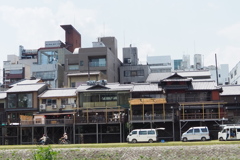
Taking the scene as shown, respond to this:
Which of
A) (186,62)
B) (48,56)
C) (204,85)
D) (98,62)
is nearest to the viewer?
(204,85)

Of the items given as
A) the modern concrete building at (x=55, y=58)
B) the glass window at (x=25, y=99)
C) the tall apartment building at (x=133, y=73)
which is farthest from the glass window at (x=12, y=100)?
the tall apartment building at (x=133, y=73)

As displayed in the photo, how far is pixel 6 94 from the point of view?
68875 mm

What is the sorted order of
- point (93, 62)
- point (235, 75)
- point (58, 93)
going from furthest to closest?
point (235, 75) < point (93, 62) < point (58, 93)

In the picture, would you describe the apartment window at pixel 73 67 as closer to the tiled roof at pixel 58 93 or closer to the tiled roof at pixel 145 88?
the tiled roof at pixel 58 93

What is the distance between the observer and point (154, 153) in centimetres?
4319

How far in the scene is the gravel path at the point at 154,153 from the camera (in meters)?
41.7

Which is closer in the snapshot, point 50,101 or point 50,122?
point 50,122

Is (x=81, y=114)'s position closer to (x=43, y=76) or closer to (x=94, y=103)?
(x=94, y=103)

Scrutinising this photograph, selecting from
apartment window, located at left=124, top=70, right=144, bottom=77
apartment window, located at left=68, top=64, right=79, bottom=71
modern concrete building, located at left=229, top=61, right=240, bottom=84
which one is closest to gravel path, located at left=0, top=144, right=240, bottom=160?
apartment window, located at left=68, top=64, right=79, bottom=71

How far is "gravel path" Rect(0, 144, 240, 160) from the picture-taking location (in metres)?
41.7

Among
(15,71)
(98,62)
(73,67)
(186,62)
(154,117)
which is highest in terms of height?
(186,62)

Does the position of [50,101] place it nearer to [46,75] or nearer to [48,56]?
[46,75]

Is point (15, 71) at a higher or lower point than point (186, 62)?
lower

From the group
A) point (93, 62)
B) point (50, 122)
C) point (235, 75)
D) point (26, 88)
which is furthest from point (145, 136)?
point (235, 75)
